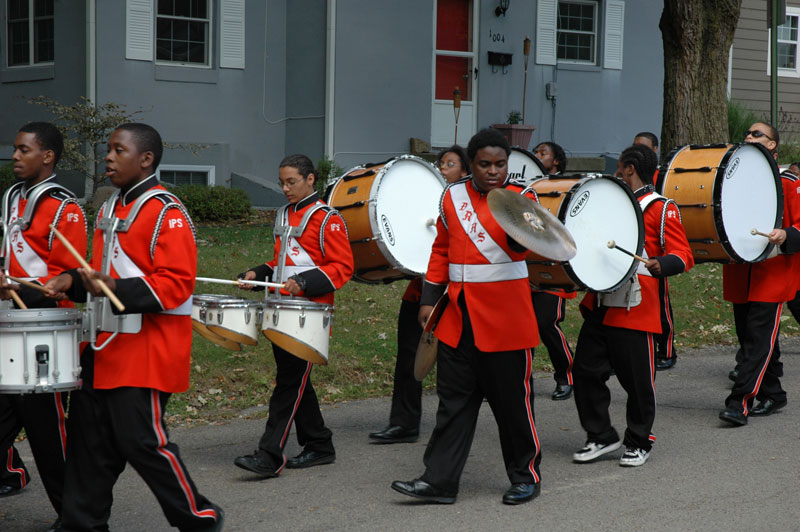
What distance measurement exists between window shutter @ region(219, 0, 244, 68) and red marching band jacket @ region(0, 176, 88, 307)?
→ 12098 mm

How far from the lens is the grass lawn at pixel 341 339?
7859 mm

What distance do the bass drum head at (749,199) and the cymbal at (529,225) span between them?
229 cm

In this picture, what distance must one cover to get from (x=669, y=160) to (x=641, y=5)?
1428cm

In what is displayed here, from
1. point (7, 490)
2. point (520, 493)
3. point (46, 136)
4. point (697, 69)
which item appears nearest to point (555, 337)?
point (520, 493)

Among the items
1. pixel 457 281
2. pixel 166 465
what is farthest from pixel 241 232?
pixel 166 465

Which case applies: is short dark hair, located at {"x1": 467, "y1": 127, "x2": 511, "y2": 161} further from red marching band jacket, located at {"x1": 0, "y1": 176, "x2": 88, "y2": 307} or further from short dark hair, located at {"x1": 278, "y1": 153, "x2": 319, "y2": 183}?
red marching band jacket, located at {"x1": 0, "y1": 176, "x2": 88, "y2": 307}

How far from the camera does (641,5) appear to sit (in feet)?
67.6

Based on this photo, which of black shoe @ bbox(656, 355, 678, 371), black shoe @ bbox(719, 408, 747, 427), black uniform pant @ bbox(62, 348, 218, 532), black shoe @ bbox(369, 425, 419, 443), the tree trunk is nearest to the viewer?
black uniform pant @ bbox(62, 348, 218, 532)

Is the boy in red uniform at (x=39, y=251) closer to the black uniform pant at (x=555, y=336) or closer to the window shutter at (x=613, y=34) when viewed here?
the black uniform pant at (x=555, y=336)

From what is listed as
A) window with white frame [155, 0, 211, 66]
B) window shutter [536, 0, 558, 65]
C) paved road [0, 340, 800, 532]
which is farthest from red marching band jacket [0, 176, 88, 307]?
window shutter [536, 0, 558, 65]

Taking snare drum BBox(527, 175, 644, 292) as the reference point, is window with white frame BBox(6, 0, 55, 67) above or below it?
above

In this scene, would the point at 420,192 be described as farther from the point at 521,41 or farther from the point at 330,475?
the point at 521,41

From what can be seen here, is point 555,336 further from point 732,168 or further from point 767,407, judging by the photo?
point 732,168

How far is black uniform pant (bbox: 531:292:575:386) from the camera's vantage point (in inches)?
314
